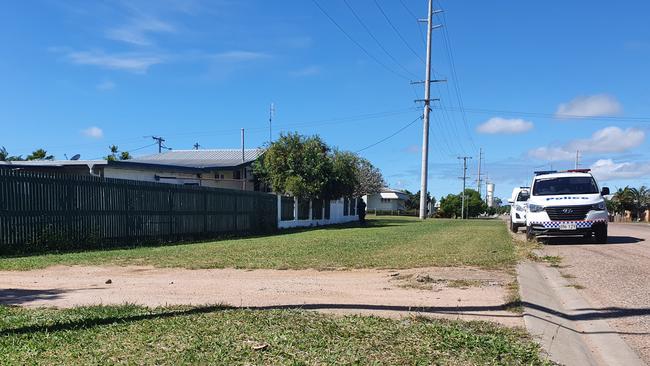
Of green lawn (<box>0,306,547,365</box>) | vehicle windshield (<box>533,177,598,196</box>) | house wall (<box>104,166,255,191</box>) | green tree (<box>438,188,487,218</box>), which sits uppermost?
house wall (<box>104,166,255,191</box>)

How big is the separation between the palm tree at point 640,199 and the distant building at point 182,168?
6253cm

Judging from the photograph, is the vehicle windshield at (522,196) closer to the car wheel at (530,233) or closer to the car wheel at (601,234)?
the car wheel at (530,233)

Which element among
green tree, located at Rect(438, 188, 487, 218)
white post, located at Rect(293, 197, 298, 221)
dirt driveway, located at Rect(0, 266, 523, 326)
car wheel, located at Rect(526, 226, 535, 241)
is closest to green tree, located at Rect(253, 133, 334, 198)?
white post, located at Rect(293, 197, 298, 221)

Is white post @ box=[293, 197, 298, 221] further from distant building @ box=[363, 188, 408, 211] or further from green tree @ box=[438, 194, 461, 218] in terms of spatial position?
distant building @ box=[363, 188, 408, 211]

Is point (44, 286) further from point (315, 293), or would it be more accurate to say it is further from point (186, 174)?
point (186, 174)

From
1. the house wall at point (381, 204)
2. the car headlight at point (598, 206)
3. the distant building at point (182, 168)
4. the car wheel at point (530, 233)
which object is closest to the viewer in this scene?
the car headlight at point (598, 206)

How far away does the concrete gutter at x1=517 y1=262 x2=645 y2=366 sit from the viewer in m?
4.62

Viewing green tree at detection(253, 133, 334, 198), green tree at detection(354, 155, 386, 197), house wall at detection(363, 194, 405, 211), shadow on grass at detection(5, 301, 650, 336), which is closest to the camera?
shadow on grass at detection(5, 301, 650, 336)

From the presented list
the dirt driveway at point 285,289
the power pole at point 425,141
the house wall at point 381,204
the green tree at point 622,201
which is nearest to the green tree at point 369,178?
the power pole at point 425,141

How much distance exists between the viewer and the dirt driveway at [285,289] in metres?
6.30

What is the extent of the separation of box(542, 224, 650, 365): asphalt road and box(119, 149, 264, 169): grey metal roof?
23.8m

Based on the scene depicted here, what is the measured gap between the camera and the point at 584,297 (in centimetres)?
729

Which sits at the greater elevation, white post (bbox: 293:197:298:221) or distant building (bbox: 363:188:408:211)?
white post (bbox: 293:197:298:221)

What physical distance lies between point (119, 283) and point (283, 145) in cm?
2412
